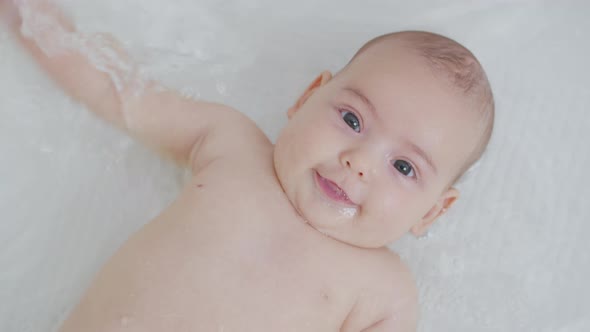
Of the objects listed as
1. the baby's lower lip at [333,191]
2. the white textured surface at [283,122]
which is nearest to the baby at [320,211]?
the baby's lower lip at [333,191]

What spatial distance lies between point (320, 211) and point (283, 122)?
0.45 meters

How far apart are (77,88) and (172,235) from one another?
0.39m

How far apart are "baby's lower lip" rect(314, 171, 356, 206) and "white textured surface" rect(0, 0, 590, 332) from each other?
0.39 metres

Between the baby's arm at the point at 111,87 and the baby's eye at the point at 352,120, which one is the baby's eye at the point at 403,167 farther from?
the baby's arm at the point at 111,87

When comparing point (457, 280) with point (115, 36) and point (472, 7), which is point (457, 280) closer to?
point (472, 7)

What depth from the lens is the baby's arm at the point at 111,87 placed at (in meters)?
1.22

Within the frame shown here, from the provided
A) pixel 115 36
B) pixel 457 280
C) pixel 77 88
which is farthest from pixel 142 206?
pixel 457 280

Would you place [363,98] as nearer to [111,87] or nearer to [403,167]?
[403,167]

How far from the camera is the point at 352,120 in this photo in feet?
3.49

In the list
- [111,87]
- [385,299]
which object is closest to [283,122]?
[111,87]

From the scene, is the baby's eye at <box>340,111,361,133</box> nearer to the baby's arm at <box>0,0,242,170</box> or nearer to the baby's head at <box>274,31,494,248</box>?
the baby's head at <box>274,31,494,248</box>

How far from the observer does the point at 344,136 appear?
1042mm

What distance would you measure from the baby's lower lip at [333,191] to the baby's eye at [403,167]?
3.6 inches

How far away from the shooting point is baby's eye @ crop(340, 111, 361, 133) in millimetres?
1058
